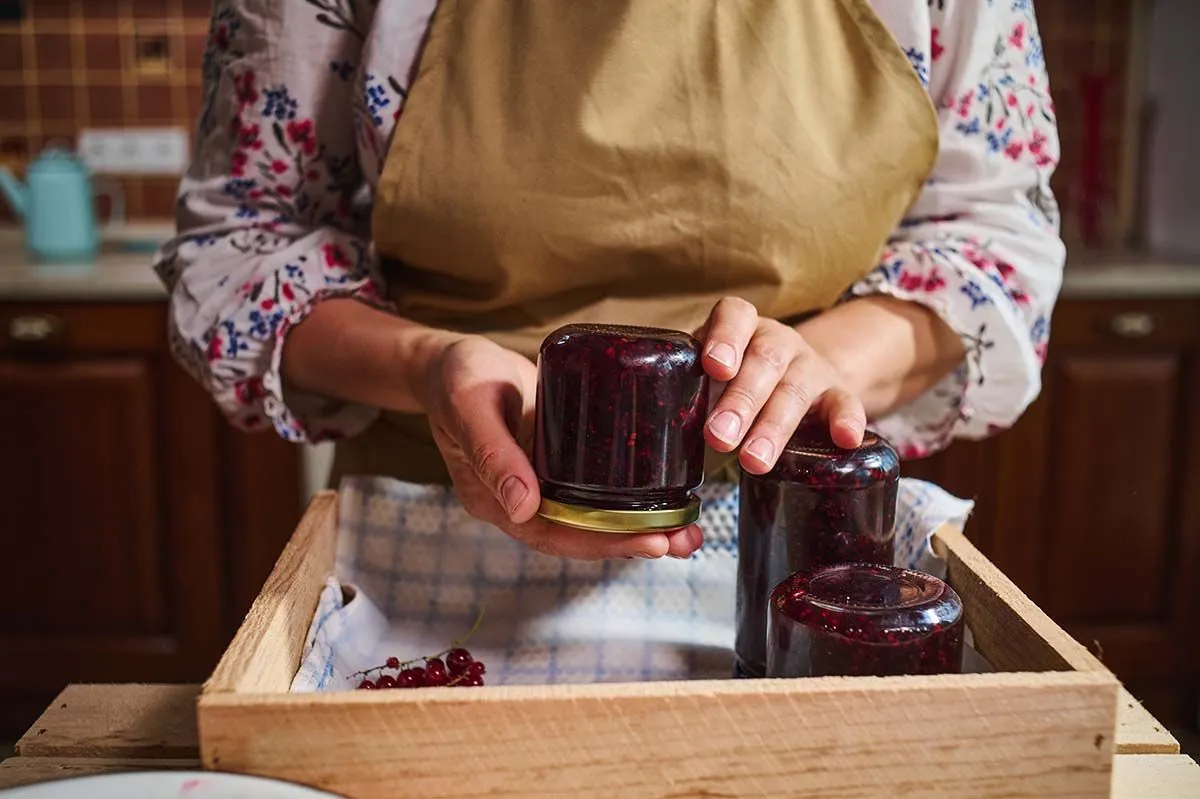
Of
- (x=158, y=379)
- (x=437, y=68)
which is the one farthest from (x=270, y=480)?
(x=437, y=68)

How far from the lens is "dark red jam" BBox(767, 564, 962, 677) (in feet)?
1.73

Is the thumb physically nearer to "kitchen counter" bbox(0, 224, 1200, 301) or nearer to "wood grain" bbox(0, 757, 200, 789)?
"wood grain" bbox(0, 757, 200, 789)

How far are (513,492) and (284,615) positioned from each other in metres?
0.12

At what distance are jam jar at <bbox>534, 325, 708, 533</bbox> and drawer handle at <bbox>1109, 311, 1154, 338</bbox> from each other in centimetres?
165

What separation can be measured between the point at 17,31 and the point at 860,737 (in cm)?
243

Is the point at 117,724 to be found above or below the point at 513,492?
below

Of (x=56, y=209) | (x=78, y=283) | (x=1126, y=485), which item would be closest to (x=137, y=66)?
(x=56, y=209)

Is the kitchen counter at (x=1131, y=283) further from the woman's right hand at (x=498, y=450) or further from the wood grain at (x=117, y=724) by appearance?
the wood grain at (x=117, y=724)

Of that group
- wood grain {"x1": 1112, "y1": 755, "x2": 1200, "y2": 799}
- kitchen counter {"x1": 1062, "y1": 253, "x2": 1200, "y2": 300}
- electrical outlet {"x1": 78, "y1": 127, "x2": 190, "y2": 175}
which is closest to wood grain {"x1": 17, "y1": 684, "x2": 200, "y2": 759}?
wood grain {"x1": 1112, "y1": 755, "x2": 1200, "y2": 799}

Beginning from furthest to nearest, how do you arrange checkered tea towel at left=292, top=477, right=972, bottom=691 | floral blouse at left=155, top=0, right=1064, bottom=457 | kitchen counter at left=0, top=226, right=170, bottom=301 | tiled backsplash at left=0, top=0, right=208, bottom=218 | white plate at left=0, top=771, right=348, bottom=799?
tiled backsplash at left=0, top=0, right=208, bottom=218 → kitchen counter at left=0, top=226, right=170, bottom=301 → floral blouse at left=155, top=0, right=1064, bottom=457 → checkered tea towel at left=292, top=477, right=972, bottom=691 → white plate at left=0, top=771, right=348, bottom=799

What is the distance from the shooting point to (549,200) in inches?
31.5

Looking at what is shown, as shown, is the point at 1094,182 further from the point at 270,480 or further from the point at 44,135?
the point at 44,135

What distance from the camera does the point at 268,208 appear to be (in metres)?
0.90

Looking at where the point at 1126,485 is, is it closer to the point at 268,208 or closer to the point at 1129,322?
the point at 1129,322
